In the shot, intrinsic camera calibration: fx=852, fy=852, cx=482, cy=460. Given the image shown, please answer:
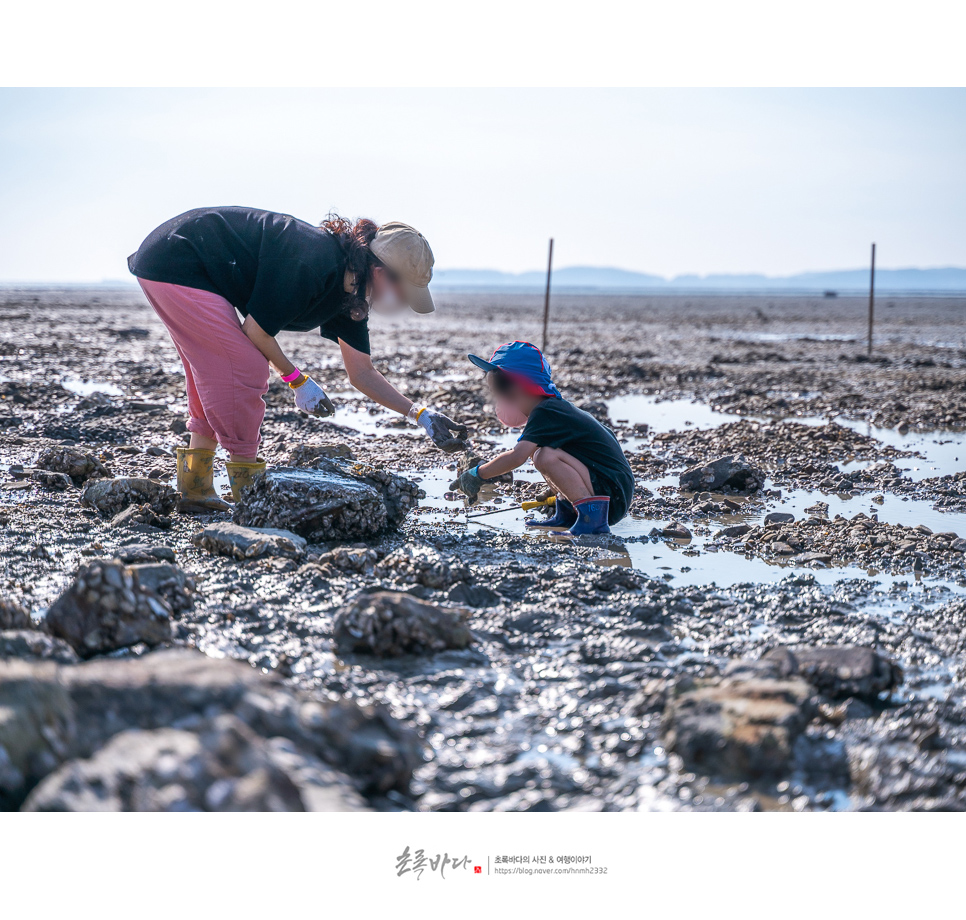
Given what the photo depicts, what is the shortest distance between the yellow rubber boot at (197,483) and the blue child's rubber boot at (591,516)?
1862mm

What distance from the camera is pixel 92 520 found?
427 centimetres

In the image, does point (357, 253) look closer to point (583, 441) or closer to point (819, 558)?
point (583, 441)

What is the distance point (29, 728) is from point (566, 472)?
3055 mm

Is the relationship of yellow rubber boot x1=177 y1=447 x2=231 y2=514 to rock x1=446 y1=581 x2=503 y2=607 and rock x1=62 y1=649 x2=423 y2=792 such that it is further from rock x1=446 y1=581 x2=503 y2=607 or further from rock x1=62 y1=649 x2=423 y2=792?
rock x1=62 y1=649 x2=423 y2=792

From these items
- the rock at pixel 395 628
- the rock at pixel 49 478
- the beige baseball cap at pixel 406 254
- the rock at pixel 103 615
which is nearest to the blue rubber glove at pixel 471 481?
the beige baseball cap at pixel 406 254

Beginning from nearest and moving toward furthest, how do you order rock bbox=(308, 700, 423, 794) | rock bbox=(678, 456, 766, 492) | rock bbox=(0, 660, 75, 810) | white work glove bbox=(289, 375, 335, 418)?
1. rock bbox=(0, 660, 75, 810)
2. rock bbox=(308, 700, 423, 794)
3. white work glove bbox=(289, 375, 335, 418)
4. rock bbox=(678, 456, 766, 492)

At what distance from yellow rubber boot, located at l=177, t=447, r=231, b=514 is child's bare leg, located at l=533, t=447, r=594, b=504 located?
5.60 feet

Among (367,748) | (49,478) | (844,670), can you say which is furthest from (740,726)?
(49,478)

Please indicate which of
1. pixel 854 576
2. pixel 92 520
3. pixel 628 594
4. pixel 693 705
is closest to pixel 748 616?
pixel 628 594

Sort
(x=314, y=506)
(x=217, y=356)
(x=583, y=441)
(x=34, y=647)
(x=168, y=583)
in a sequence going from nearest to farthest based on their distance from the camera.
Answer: (x=34, y=647) < (x=168, y=583) < (x=314, y=506) < (x=217, y=356) < (x=583, y=441)

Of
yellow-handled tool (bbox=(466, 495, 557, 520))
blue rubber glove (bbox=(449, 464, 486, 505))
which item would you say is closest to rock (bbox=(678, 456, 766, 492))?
yellow-handled tool (bbox=(466, 495, 557, 520))

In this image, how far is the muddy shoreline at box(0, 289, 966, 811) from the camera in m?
2.10

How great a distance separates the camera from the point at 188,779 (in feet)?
5.12

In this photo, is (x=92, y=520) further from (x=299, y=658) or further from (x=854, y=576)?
(x=854, y=576)
